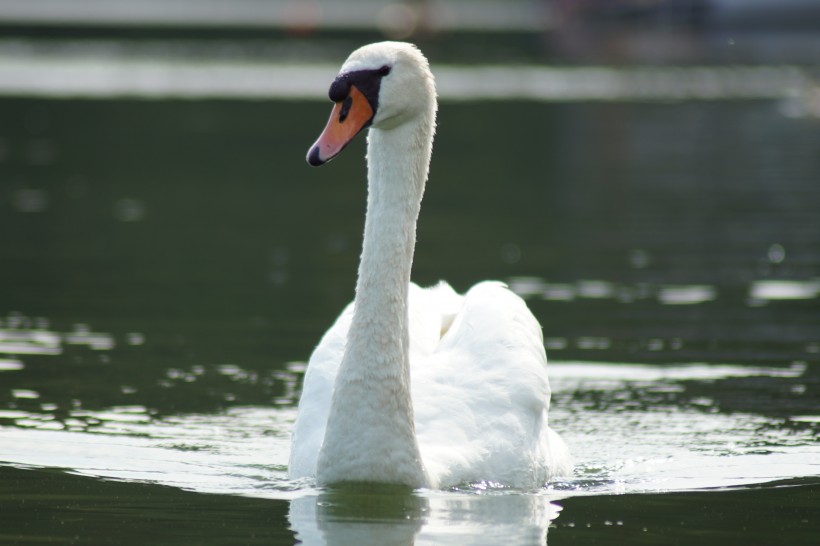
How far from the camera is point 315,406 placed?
27.8 ft

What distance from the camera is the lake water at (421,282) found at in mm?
7770

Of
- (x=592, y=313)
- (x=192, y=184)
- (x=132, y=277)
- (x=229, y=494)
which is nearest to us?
(x=229, y=494)

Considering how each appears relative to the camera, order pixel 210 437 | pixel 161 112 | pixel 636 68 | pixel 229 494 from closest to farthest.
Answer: pixel 229 494 → pixel 210 437 → pixel 161 112 → pixel 636 68

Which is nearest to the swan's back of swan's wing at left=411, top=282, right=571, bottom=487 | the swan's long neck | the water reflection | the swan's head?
swan's wing at left=411, top=282, right=571, bottom=487

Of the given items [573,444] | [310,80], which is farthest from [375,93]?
[310,80]

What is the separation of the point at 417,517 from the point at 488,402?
1.00m

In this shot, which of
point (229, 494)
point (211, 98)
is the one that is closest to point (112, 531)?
point (229, 494)

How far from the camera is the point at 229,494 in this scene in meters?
8.10

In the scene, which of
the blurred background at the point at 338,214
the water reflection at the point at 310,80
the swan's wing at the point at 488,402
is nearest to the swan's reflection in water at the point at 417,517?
the swan's wing at the point at 488,402

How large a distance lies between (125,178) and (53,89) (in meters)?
16.2

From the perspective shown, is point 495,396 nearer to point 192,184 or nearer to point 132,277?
point 132,277

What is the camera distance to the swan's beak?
25.4 ft

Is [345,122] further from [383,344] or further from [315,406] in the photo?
[315,406]

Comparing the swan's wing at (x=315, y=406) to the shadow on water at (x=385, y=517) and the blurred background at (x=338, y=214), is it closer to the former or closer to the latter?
the shadow on water at (x=385, y=517)
